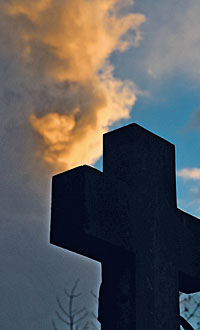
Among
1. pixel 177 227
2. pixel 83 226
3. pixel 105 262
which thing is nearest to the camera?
pixel 83 226

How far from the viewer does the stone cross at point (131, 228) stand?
15.4 feet

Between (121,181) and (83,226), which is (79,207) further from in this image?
(121,181)

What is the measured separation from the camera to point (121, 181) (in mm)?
5070

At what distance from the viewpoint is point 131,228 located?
16.3 ft

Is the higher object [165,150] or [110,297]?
[165,150]

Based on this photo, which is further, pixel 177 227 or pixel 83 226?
pixel 177 227

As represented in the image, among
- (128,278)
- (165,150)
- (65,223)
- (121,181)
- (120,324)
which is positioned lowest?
(120,324)

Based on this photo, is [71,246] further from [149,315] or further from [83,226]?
[149,315]

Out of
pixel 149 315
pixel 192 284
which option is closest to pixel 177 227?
pixel 192 284

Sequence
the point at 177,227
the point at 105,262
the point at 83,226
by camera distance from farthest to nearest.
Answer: the point at 177,227 < the point at 105,262 < the point at 83,226

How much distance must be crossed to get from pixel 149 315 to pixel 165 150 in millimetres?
1406

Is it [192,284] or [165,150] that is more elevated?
[165,150]

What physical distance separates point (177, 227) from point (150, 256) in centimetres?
55

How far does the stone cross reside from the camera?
4.70 meters
